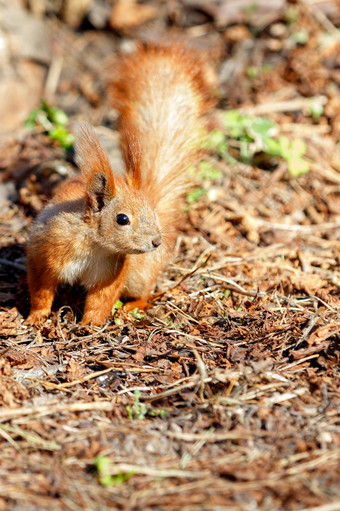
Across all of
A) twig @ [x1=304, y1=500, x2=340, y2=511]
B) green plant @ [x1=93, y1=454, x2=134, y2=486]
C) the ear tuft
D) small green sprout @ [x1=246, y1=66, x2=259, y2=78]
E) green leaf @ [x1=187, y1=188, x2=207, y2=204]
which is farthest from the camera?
small green sprout @ [x1=246, y1=66, x2=259, y2=78]

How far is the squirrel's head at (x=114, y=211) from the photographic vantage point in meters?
3.38

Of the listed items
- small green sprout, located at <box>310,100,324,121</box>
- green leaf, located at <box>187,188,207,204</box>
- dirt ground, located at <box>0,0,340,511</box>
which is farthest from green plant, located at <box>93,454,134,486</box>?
small green sprout, located at <box>310,100,324,121</box>

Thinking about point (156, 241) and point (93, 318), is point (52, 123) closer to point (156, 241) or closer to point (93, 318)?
point (93, 318)

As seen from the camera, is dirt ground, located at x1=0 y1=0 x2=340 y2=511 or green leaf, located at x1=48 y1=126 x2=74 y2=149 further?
green leaf, located at x1=48 y1=126 x2=74 y2=149

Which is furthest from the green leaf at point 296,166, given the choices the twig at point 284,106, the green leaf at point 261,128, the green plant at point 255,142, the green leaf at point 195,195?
the twig at point 284,106

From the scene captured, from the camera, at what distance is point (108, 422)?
2.84m

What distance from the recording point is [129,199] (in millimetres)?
3504

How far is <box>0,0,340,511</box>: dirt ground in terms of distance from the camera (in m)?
2.45

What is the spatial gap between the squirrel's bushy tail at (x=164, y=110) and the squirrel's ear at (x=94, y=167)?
71cm

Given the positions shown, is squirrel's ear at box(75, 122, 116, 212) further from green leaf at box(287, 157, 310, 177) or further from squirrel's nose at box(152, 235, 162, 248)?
green leaf at box(287, 157, 310, 177)

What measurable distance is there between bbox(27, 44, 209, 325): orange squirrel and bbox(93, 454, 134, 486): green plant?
1.34m

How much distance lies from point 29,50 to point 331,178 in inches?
147

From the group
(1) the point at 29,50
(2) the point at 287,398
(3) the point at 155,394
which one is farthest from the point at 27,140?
(2) the point at 287,398

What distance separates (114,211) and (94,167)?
0.28m
